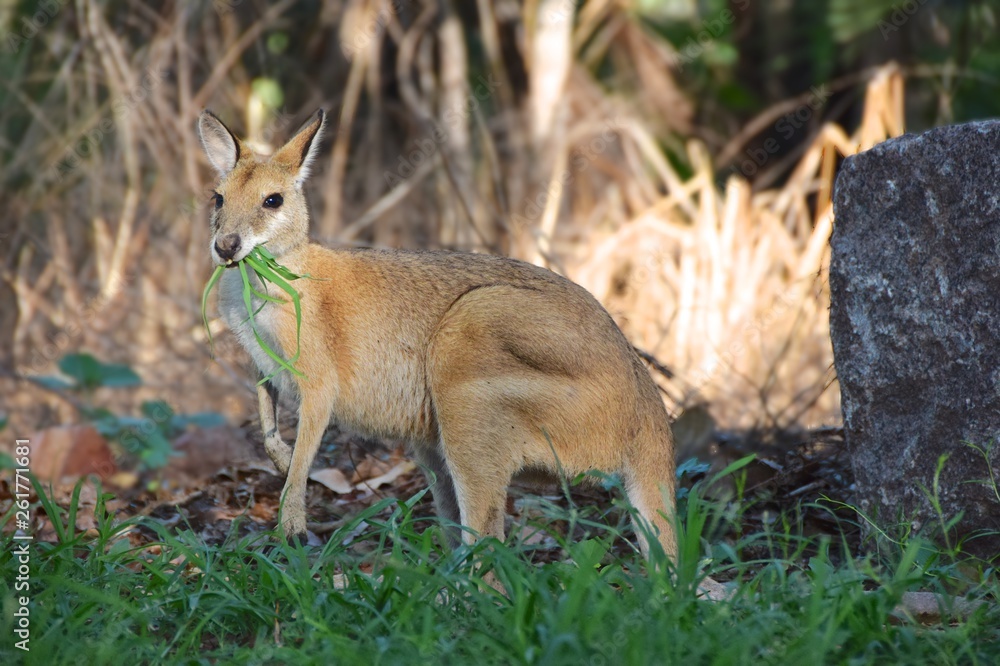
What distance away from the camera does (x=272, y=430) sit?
4105 mm

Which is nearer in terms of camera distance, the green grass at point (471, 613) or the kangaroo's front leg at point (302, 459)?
the green grass at point (471, 613)

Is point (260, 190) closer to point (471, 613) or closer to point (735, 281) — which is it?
point (471, 613)

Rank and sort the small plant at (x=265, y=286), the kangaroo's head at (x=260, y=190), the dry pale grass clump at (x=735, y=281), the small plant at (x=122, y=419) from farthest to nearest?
the dry pale grass clump at (x=735, y=281) < the small plant at (x=122, y=419) < the kangaroo's head at (x=260, y=190) < the small plant at (x=265, y=286)

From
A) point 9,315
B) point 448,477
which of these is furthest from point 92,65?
point 448,477

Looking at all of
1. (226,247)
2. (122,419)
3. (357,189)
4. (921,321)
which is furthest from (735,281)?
(226,247)

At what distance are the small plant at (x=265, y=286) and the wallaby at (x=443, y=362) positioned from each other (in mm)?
42

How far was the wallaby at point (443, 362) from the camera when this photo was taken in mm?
3846

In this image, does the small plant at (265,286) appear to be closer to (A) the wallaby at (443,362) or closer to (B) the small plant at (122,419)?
(A) the wallaby at (443,362)

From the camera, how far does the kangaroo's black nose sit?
3.85 metres

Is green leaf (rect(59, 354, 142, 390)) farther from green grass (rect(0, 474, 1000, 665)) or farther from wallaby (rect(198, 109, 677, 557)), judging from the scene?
green grass (rect(0, 474, 1000, 665))

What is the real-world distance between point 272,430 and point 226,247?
70 cm

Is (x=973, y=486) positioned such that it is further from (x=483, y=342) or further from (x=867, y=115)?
(x=867, y=115)

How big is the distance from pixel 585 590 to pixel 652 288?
17.8 feet

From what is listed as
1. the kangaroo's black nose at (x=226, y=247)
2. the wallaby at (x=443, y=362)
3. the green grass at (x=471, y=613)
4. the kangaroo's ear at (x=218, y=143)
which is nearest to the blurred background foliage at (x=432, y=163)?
the wallaby at (x=443, y=362)
